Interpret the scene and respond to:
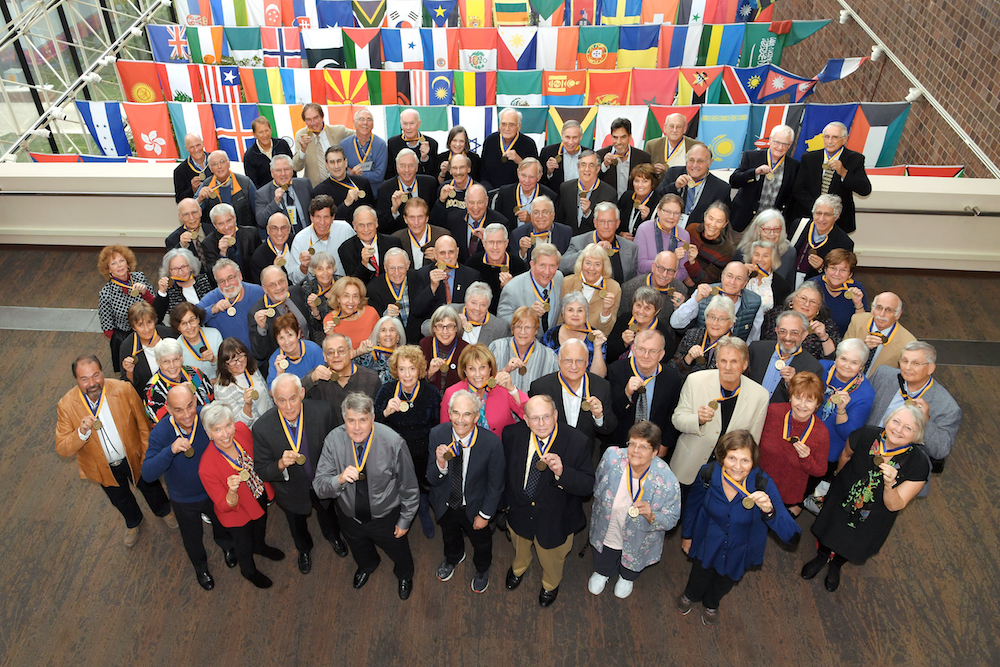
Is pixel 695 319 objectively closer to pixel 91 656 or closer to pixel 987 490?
pixel 987 490

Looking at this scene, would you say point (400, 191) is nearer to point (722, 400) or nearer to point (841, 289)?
point (722, 400)

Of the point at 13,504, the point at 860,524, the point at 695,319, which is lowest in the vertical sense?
the point at 13,504

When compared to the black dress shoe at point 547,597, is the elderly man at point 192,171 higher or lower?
higher

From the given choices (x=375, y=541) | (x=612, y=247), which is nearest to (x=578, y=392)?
(x=375, y=541)

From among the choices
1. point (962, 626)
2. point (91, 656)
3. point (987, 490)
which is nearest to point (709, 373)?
point (962, 626)

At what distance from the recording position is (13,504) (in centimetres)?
498

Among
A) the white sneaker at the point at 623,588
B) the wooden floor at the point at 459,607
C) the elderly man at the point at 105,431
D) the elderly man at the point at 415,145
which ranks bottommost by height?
the wooden floor at the point at 459,607

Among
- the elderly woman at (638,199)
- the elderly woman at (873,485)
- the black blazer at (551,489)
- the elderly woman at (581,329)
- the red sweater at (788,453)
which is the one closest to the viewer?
the elderly woman at (873,485)

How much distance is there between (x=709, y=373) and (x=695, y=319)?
78cm

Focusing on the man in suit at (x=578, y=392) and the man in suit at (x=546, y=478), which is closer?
the man in suit at (x=546, y=478)

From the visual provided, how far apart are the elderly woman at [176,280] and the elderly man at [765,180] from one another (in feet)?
14.7

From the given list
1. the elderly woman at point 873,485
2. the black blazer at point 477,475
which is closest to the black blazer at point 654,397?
the black blazer at point 477,475

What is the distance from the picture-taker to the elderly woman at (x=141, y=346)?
4465mm

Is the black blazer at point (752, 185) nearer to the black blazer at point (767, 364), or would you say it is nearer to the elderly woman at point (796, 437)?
the black blazer at point (767, 364)
